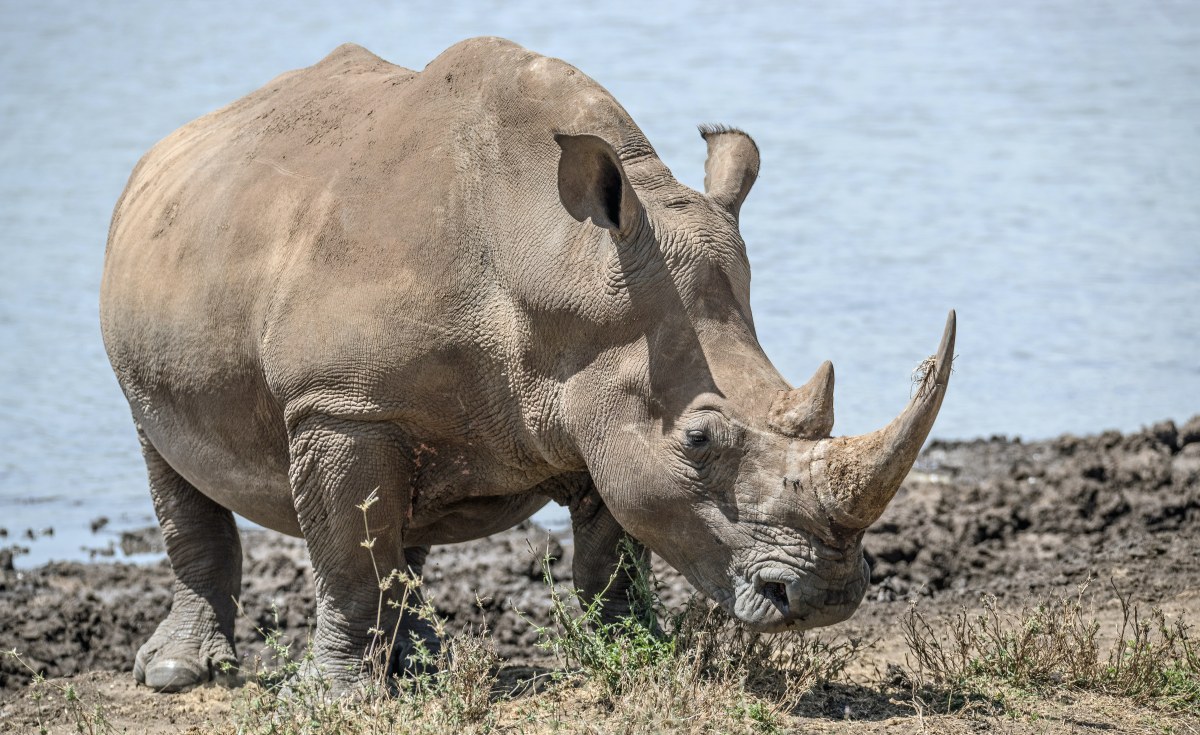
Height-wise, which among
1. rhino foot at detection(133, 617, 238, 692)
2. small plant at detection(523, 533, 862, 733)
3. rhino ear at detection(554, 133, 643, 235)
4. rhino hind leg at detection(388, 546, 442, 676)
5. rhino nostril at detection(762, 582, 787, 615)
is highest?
rhino ear at detection(554, 133, 643, 235)

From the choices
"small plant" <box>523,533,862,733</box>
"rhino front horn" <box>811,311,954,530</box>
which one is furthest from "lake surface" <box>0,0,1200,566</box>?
"rhino front horn" <box>811,311,954,530</box>

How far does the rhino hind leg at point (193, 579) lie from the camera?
7.81 metres

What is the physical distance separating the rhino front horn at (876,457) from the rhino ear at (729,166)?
1230mm

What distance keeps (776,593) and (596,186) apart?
147cm

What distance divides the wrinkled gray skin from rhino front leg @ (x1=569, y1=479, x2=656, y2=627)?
A: 0.01 meters

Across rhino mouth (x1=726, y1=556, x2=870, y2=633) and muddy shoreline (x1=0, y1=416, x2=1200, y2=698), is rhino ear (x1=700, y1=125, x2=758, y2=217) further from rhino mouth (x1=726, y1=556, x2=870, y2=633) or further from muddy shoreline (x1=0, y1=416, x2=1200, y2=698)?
muddy shoreline (x1=0, y1=416, x2=1200, y2=698)

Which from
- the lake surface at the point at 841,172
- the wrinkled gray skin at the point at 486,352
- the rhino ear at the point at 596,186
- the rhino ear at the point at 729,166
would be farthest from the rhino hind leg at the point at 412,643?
the lake surface at the point at 841,172

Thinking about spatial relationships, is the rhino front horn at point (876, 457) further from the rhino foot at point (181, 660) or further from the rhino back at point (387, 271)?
the rhino foot at point (181, 660)

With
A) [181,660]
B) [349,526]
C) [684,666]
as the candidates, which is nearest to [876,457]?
[684,666]

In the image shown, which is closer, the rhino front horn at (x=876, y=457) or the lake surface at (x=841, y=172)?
the rhino front horn at (x=876, y=457)

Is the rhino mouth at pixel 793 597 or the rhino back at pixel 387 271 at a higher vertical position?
the rhino back at pixel 387 271

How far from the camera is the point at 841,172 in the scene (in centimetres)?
2073

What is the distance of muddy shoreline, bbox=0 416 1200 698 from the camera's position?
336 inches

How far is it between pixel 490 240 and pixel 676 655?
5.23 ft
